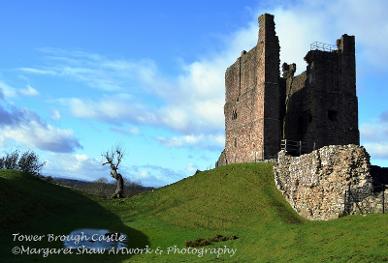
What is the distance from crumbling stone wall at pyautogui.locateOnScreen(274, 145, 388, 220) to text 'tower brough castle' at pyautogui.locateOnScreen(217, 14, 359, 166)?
14.2 m

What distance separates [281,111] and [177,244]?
30.7 m

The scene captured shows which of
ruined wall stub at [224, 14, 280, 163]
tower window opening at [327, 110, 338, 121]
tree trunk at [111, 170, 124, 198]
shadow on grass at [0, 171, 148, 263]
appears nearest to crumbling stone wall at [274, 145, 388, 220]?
shadow on grass at [0, 171, 148, 263]

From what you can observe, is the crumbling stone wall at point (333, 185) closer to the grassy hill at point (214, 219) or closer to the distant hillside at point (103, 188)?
the grassy hill at point (214, 219)

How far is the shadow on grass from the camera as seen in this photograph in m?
29.4

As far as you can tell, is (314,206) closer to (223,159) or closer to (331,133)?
(331,133)

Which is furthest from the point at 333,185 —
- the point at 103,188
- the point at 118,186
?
the point at 103,188

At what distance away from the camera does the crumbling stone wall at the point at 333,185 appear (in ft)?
102

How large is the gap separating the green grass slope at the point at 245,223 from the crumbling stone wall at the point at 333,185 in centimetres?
141

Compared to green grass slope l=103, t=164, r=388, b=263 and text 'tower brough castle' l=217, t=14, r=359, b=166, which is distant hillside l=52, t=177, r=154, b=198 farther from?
green grass slope l=103, t=164, r=388, b=263

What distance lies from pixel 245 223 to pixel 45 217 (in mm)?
16142

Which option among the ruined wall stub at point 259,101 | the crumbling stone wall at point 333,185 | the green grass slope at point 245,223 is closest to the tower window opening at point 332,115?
the ruined wall stub at point 259,101

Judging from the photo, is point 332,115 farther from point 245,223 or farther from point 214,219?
point 245,223

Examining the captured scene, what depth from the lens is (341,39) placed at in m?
56.8

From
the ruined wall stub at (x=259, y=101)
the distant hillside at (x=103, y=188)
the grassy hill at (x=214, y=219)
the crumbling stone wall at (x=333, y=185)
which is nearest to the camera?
the grassy hill at (x=214, y=219)
